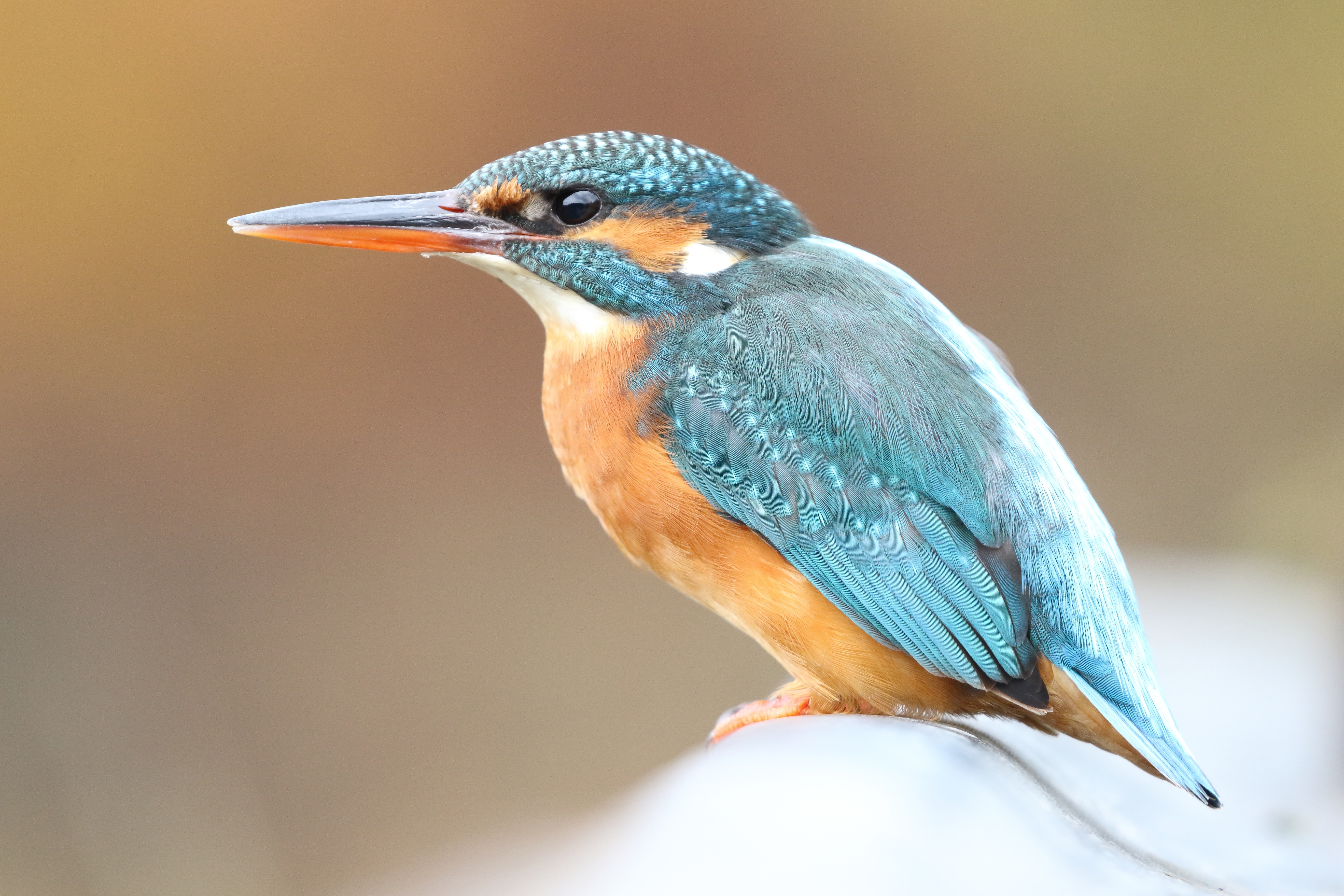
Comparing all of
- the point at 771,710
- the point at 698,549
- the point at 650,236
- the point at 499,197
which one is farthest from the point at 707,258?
the point at 771,710

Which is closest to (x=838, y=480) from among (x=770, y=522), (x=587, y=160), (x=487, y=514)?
(x=770, y=522)

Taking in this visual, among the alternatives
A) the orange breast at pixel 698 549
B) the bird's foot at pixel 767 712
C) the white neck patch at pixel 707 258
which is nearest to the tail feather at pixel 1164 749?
the orange breast at pixel 698 549

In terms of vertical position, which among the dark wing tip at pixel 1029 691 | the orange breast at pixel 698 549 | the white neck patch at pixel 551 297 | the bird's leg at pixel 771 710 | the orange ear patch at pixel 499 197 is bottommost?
the bird's leg at pixel 771 710

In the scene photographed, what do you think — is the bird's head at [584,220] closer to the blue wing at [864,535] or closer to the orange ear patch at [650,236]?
the orange ear patch at [650,236]

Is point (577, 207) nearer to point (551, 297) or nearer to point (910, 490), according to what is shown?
point (551, 297)

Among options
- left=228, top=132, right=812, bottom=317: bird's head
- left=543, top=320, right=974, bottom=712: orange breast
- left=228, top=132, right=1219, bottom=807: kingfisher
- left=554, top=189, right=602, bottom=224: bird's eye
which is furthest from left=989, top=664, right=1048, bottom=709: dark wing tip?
left=554, top=189, right=602, bottom=224: bird's eye

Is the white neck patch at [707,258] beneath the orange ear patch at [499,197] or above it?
beneath
